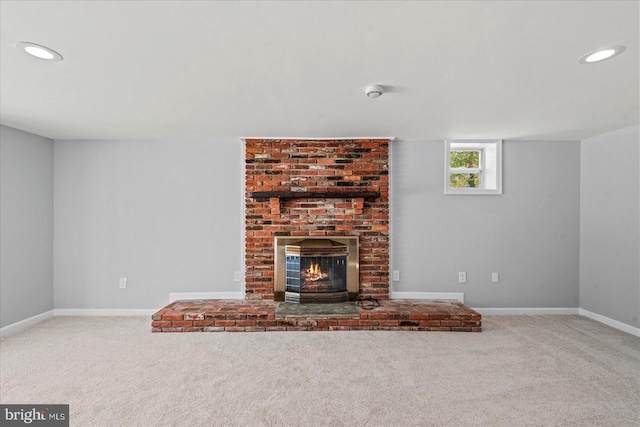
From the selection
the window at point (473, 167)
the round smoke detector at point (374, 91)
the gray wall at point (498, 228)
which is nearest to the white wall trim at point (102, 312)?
the gray wall at point (498, 228)

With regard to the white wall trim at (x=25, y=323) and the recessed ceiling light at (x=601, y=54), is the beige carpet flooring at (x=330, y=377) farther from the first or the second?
the recessed ceiling light at (x=601, y=54)

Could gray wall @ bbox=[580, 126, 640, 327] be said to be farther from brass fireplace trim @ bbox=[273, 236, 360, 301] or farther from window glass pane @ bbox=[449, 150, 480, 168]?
brass fireplace trim @ bbox=[273, 236, 360, 301]

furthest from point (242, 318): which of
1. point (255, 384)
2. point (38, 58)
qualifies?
point (38, 58)

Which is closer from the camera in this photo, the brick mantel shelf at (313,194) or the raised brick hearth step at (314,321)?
the raised brick hearth step at (314,321)

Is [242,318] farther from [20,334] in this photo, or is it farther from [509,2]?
[509,2]

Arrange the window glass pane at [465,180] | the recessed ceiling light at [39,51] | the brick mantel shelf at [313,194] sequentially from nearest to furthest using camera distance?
the recessed ceiling light at [39,51], the brick mantel shelf at [313,194], the window glass pane at [465,180]

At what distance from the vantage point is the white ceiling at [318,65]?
1.48m

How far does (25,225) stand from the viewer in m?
3.64

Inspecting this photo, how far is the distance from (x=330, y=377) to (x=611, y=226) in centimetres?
366

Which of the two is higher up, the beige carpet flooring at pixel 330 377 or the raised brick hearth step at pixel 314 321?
the raised brick hearth step at pixel 314 321

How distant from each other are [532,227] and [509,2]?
11.4 feet

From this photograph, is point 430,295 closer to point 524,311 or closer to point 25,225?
point 524,311

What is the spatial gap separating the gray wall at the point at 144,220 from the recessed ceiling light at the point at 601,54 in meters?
3.40

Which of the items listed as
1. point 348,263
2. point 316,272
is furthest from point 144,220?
point 348,263
